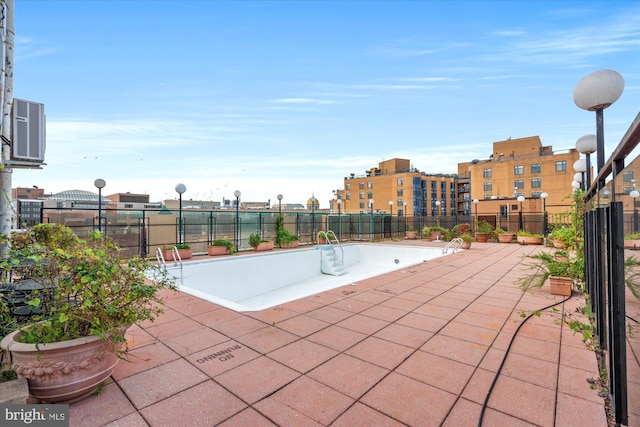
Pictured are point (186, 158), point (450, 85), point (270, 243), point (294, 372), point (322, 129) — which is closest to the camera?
point (294, 372)

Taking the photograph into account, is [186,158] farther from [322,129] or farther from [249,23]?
[249,23]

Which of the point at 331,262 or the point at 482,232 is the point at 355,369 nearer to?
the point at 331,262

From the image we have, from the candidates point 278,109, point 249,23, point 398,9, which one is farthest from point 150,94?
point 398,9

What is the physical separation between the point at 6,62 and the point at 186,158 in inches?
519

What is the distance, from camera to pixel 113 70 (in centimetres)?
735

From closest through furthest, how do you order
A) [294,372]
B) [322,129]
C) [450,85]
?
1. [294,372]
2. [450,85]
3. [322,129]

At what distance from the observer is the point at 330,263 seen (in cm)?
1059

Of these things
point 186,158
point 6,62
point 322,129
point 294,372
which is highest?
point 322,129

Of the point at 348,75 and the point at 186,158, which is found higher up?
the point at 348,75

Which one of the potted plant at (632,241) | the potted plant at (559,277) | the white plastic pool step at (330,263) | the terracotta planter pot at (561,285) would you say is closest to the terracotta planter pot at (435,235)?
the white plastic pool step at (330,263)

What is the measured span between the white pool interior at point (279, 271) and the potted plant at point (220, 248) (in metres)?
1.00

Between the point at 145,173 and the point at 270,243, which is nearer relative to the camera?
the point at 270,243

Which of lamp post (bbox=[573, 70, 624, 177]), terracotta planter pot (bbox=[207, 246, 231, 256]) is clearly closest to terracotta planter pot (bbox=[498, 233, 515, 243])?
terracotta planter pot (bbox=[207, 246, 231, 256])

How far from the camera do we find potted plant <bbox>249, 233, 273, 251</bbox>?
10.5 metres
